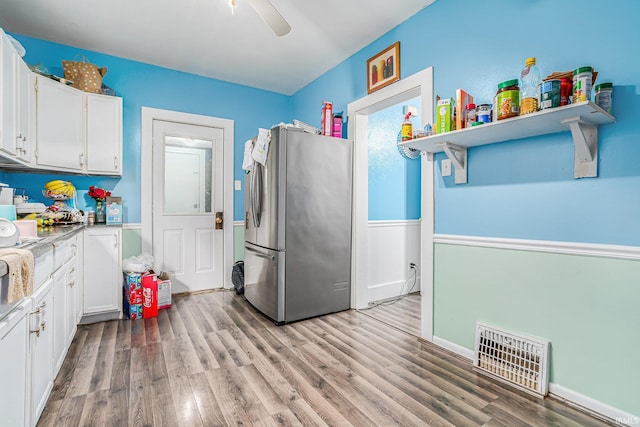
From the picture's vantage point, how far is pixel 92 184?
3.10m

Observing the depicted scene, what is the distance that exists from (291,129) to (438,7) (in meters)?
1.48

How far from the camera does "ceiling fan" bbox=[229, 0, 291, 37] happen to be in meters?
1.76

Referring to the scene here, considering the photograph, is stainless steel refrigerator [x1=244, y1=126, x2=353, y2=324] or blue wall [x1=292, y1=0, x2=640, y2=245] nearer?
blue wall [x1=292, y1=0, x2=640, y2=245]

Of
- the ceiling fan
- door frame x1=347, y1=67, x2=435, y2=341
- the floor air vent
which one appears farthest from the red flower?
the floor air vent

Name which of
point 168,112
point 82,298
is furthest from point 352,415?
point 168,112

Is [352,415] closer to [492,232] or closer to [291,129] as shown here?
[492,232]

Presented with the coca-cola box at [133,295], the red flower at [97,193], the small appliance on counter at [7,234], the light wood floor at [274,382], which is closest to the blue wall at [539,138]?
the light wood floor at [274,382]

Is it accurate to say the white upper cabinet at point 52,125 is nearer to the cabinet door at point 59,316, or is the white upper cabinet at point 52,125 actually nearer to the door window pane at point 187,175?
the door window pane at point 187,175

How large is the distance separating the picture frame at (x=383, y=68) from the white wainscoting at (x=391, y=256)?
1421 mm

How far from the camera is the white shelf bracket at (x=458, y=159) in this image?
2.07 m

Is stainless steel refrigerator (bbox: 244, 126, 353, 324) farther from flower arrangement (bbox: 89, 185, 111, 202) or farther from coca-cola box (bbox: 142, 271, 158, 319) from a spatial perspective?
flower arrangement (bbox: 89, 185, 111, 202)

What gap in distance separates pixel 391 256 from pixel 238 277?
1841 mm

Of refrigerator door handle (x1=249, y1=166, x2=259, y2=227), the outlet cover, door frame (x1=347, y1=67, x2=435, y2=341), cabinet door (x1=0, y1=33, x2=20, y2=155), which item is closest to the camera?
cabinet door (x1=0, y1=33, x2=20, y2=155)

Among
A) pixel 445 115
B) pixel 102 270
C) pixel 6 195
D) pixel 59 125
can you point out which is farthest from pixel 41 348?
pixel 445 115
